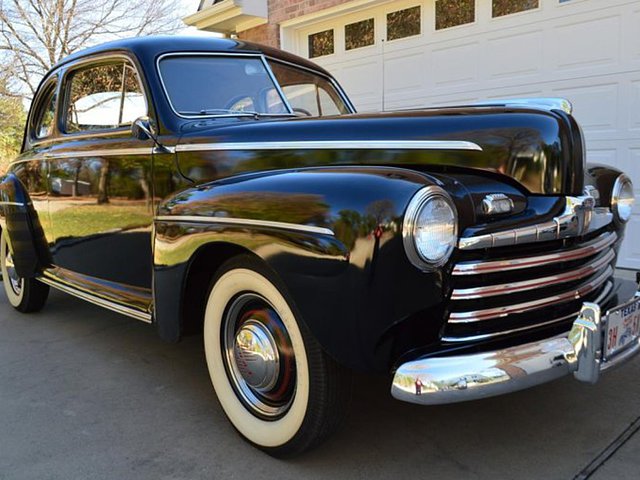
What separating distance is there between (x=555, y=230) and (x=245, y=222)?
113cm

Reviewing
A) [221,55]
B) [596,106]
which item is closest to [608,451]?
[221,55]

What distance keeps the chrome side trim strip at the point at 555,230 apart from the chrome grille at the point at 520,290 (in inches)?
1.9

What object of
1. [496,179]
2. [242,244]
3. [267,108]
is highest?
[267,108]

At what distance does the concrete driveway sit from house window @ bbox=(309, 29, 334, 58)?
16.9ft

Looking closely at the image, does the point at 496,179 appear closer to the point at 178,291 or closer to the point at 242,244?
the point at 242,244

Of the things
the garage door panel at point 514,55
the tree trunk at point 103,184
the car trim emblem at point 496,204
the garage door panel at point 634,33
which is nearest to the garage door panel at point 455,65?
the garage door panel at point 514,55

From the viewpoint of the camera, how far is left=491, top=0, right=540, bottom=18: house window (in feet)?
18.0

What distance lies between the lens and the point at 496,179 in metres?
2.28

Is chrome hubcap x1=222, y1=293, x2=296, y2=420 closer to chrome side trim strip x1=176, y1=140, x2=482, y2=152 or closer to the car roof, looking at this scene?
chrome side trim strip x1=176, y1=140, x2=482, y2=152

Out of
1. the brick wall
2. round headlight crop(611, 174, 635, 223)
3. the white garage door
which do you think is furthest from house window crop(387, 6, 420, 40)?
round headlight crop(611, 174, 635, 223)

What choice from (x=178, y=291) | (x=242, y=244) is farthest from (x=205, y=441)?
(x=242, y=244)

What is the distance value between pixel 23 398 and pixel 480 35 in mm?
5149

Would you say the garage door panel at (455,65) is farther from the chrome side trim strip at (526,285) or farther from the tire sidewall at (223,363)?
the tire sidewall at (223,363)

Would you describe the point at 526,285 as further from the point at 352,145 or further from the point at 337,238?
the point at 352,145
